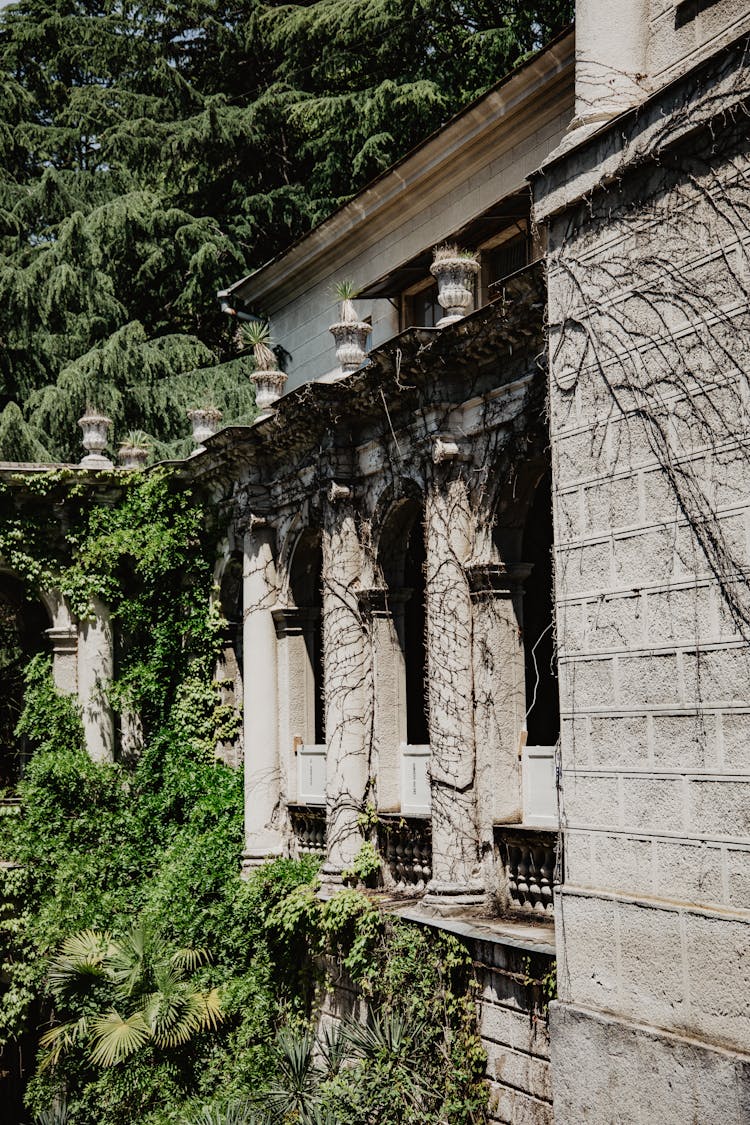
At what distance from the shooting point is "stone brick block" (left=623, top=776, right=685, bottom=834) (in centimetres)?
880

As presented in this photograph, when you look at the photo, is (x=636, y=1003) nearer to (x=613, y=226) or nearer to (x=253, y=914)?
(x=613, y=226)

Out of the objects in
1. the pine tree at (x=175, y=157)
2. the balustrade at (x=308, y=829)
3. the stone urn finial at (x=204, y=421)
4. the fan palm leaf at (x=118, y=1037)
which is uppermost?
the pine tree at (x=175, y=157)

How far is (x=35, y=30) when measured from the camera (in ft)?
101

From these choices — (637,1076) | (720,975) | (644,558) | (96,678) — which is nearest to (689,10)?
(644,558)

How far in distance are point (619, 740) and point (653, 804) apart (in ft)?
1.67

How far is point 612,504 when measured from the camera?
944 cm

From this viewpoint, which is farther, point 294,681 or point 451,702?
point 294,681

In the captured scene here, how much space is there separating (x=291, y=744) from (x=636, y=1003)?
9.20 metres

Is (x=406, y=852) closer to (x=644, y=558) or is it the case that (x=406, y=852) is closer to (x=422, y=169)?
(x=644, y=558)

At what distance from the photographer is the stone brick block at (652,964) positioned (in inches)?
341

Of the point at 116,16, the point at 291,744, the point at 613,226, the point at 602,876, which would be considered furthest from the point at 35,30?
the point at 602,876

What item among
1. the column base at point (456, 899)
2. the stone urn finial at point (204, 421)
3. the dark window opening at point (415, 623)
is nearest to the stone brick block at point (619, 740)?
the column base at point (456, 899)

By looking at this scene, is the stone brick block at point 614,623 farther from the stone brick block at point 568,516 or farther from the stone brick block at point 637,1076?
the stone brick block at point 637,1076

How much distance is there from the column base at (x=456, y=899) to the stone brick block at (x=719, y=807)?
4.84 m
